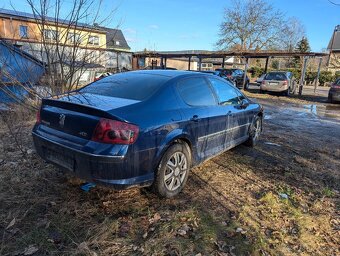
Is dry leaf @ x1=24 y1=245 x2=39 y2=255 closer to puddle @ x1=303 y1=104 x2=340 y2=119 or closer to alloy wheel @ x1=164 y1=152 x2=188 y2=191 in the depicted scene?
alloy wheel @ x1=164 y1=152 x2=188 y2=191

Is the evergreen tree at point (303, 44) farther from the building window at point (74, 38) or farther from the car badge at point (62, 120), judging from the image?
the car badge at point (62, 120)

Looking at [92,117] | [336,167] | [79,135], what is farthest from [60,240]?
[336,167]

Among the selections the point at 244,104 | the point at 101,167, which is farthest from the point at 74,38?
the point at 101,167

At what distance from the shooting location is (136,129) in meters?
2.75

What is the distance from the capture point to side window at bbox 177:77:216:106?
363cm

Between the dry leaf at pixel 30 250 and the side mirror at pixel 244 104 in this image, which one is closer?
the dry leaf at pixel 30 250

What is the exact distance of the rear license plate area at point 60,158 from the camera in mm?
2857

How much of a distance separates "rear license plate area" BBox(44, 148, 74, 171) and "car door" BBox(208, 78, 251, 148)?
246 centimetres

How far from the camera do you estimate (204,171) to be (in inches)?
171

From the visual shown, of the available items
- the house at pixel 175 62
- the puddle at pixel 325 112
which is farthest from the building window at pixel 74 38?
the house at pixel 175 62

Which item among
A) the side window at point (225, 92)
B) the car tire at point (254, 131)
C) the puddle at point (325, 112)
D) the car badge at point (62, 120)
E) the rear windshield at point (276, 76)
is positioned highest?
the side window at point (225, 92)

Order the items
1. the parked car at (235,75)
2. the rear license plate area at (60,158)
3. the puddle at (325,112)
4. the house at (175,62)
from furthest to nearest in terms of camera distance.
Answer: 1. the house at (175,62)
2. the parked car at (235,75)
3. the puddle at (325,112)
4. the rear license plate area at (60,158)

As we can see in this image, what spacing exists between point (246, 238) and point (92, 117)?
2018 mm

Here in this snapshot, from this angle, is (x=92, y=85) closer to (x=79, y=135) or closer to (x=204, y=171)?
(x=79, y=135)
